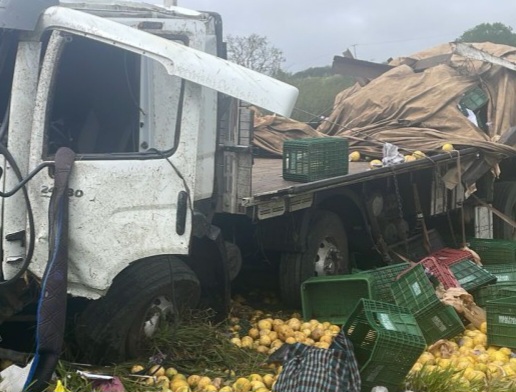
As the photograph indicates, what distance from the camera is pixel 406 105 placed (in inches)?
356

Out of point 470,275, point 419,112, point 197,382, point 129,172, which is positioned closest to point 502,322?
point 470,275

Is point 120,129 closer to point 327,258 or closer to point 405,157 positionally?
point 327,258

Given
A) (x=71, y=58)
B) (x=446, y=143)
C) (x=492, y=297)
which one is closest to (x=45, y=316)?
(x=71, y=58)

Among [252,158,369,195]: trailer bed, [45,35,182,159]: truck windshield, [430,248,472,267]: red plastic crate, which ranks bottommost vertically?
[430,248,472,267]: red plastic crate

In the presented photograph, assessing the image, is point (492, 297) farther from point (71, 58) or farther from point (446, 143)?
point (71, 58)

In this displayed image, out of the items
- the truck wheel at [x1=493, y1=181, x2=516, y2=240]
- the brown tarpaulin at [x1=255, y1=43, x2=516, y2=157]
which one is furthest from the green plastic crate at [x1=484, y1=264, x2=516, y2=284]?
the truck wheel at [x1=493, y1=181, x2=516, y2=240]

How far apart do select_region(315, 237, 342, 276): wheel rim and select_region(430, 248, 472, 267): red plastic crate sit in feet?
3.09

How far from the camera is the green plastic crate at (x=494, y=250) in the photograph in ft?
25.8

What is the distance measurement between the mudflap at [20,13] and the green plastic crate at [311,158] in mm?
2495

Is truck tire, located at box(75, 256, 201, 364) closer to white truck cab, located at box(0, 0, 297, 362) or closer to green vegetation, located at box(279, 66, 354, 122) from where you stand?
white truck cab, located at box(0, 0, 297, 362)

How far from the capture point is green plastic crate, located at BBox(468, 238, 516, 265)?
7.86m

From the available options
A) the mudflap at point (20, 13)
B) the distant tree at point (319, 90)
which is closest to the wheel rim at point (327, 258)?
the mudflap at point (20, 13)

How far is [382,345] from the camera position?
4383 mm

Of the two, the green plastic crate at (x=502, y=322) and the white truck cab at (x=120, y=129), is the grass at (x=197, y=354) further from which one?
the green plastic crate at (x=502, y=322)
